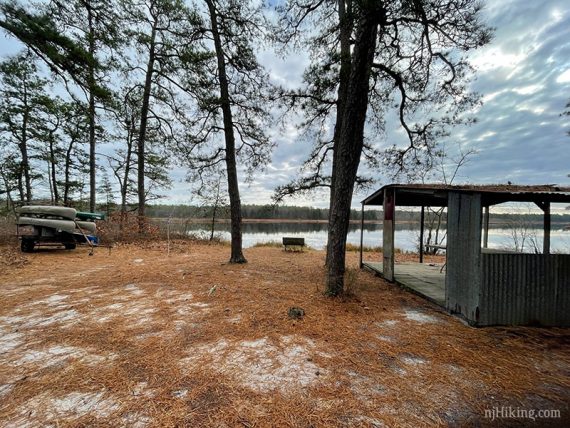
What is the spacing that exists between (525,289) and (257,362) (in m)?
3.90

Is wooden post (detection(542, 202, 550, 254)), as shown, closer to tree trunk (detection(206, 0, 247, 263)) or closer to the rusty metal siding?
the rusty metal siding

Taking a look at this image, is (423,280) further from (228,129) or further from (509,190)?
(228,129)

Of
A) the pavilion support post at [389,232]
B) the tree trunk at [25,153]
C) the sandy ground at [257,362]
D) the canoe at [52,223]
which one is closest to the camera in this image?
the sandy ground at [257,362]

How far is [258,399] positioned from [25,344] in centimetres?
278

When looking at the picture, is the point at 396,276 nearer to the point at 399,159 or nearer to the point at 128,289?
the point at 399,159

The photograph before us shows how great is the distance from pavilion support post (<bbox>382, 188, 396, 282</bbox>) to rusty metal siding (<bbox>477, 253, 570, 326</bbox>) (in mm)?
2600

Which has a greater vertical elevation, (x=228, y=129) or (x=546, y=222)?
(x=228, y=129)

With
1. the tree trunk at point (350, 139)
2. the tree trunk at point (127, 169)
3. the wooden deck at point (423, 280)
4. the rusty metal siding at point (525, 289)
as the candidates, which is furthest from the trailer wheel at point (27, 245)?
the rusty metal siding at point (525, 289)

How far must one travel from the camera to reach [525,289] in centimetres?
353

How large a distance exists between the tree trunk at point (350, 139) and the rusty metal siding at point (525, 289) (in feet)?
6.79

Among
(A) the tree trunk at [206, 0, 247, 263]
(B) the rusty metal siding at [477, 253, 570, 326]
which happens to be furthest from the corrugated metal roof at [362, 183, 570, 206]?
(A) the tree trunk at [206, 0, 247, 263]

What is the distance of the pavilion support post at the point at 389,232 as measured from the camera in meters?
6.12

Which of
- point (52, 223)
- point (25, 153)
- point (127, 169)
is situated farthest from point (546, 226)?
point (25, 153)

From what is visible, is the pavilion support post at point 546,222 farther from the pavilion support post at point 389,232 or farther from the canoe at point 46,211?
the canoe at point 46,211
